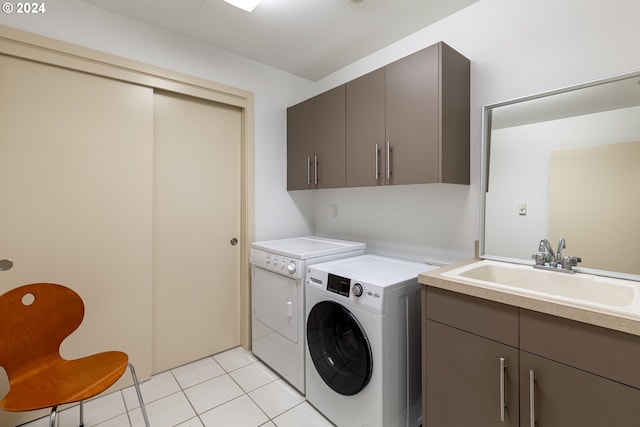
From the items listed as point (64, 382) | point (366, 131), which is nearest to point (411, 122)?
point (366, 131)

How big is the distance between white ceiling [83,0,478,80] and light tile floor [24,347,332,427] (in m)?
2.50

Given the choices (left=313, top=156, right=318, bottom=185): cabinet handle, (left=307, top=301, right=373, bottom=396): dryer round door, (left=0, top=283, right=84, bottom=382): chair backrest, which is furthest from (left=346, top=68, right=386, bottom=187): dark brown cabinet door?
(left=0, top=283, right=84, bottom=382): chair backrest

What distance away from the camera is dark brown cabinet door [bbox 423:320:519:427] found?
1.13 meters

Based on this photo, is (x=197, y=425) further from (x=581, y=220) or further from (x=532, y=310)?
(x=581, y=220)

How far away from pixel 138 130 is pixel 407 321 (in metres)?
2.11

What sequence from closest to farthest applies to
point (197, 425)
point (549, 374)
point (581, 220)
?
point (549, 374) → point (581, 220) → point (197, 425)

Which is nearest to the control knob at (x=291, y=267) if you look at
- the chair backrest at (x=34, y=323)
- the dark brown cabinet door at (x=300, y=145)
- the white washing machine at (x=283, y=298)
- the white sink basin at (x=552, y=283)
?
the white washing machine at (x=283, y=298)

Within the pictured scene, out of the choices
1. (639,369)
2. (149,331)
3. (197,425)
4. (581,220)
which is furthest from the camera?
(149,331)

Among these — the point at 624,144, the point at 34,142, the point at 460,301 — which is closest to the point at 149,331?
the point at 34,142

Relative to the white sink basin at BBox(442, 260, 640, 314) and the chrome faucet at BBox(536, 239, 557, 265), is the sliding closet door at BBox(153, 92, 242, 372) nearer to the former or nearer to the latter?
the white sink basin at BBox(442, 260, 640, 314)

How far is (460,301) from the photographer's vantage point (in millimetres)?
1273

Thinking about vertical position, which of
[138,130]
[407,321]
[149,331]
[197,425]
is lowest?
[197,425]

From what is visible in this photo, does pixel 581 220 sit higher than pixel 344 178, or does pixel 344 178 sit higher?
pixel 344 178

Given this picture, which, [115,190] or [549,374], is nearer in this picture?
[549,374]
